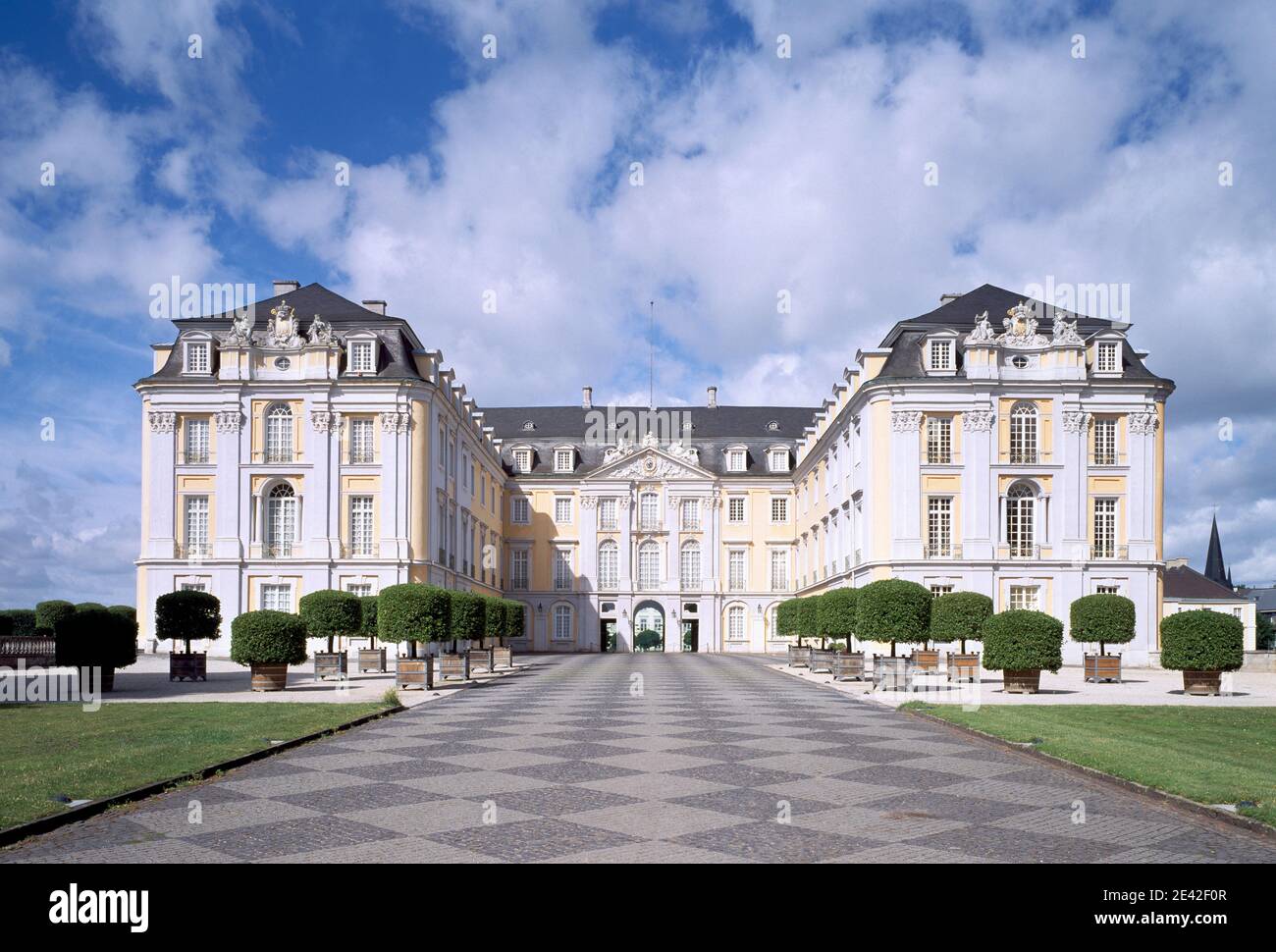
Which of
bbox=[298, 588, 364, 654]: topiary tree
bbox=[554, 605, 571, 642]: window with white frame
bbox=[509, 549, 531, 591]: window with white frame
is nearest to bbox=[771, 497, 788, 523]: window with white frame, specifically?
bbox=[554, 605, 571, 642]: window with white frame

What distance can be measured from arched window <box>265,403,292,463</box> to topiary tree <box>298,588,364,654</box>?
16931 millimetres

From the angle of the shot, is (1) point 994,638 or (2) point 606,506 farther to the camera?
(2) point 606,506

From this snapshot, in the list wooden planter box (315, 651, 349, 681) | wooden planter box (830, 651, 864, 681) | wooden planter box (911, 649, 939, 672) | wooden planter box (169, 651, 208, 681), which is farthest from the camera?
wooden planter box (911, 649, 939, 672)

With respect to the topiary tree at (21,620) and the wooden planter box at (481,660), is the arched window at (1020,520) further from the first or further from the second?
the topiary tree at (21,620)

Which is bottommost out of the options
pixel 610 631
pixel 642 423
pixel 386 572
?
pixel 610 631

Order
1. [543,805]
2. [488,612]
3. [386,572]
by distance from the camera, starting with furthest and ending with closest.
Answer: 1. [386,572]
2. [488,612]
3. [543,805]

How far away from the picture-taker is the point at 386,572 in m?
47.9

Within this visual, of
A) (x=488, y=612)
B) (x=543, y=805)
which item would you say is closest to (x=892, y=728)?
(x=543, y=805)

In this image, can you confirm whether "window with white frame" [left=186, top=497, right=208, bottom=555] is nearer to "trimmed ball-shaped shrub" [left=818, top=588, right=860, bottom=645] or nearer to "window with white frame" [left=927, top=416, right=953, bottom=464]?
"trimmed ball-shaped shrub" [left=818, top=588, right=860, bottom=645]

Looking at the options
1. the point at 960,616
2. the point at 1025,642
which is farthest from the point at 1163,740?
the point at 960,616

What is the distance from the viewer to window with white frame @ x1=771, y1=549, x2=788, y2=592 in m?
72.2

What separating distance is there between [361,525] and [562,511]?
2517 centimetres
